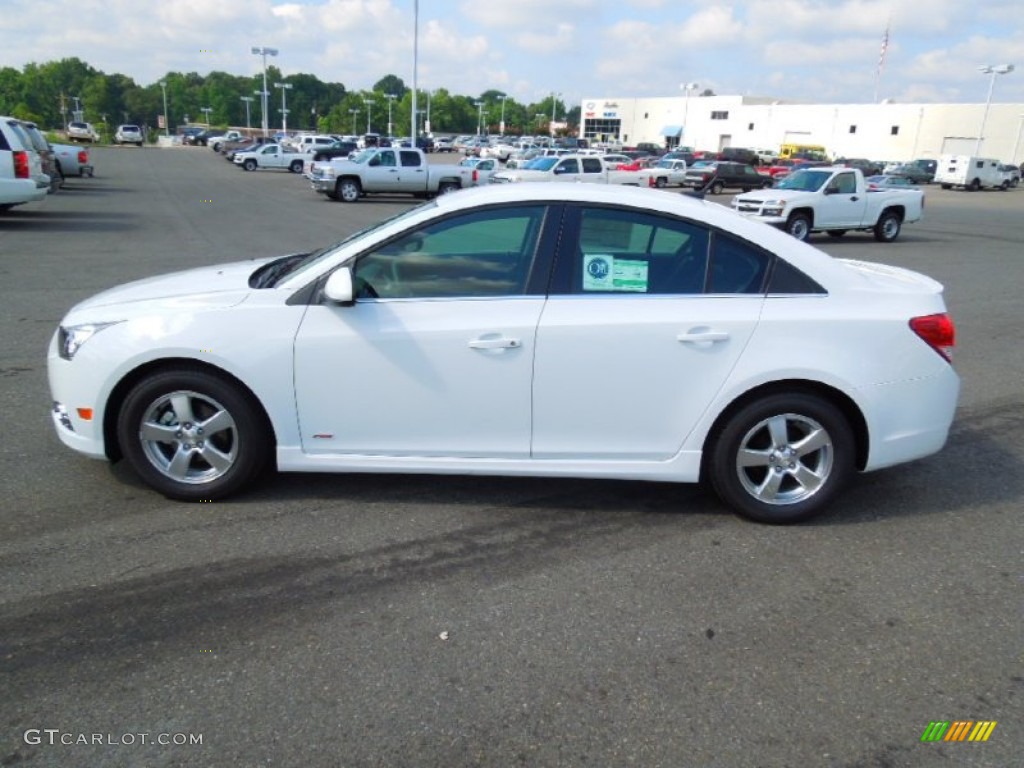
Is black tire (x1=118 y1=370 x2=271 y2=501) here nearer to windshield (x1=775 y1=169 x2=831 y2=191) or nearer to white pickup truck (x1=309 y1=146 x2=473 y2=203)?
windshield (x1=775 y1=169 x2=831 y2=191)

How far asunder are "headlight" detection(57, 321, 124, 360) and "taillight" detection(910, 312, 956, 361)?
13.4 feet

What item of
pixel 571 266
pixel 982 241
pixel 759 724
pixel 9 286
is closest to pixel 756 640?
pixel 759 724

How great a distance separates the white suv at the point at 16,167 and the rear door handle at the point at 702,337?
613 inches

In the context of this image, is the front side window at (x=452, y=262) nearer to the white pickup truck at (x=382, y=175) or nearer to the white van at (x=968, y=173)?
the white pickup truck at (x=382, y=175)

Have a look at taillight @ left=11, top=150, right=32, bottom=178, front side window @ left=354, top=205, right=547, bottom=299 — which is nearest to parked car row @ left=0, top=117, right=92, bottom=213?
taillight @ left=11, top=150, right=32, bottom=178

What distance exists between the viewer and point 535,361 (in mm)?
3840

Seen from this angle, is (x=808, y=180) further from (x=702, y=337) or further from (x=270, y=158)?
(x=270, y=158)

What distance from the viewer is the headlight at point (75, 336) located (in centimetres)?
398

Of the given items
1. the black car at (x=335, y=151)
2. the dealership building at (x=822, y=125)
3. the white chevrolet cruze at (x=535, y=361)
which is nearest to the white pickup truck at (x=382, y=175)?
the black car at (x=335, y=151)

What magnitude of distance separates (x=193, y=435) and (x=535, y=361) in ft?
5.95

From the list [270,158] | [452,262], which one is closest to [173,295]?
[452,262]

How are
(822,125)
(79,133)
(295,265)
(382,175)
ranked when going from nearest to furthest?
(295,265)
(382,175)
(79,133)
(822,125)

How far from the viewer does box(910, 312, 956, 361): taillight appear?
4000 mm

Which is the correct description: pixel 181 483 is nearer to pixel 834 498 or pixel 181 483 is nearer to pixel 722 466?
pixel 722 466
